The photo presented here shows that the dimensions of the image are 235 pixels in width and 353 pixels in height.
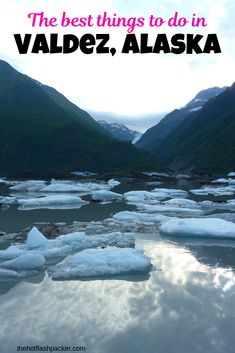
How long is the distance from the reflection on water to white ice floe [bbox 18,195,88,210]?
70.3 feet

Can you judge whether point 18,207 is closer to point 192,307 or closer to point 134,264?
point 134,264

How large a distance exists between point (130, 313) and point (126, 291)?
69.6 inches

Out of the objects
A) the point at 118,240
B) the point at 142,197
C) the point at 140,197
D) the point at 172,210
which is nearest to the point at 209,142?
the point at 142,197

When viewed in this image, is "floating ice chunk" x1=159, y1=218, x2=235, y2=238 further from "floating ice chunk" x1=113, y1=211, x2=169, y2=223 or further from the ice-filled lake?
"floating ice chunk" x1=113, y1=211, x2=169, y2=223

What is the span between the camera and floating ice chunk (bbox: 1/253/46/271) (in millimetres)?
14711

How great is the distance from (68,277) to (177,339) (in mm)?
5168

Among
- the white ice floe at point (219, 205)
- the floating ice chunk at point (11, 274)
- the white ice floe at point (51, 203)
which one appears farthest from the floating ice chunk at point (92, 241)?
the white ice floe at point (51, 203)

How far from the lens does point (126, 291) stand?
12.5 meters

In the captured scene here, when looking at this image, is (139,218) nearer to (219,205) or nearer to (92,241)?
(92,241)

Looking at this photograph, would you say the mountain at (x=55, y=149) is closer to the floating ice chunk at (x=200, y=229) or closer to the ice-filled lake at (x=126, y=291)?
the floating ice chunk at (x=200, y=229)

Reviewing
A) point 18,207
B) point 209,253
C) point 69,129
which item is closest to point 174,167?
point 69,129

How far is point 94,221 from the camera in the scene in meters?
25.8

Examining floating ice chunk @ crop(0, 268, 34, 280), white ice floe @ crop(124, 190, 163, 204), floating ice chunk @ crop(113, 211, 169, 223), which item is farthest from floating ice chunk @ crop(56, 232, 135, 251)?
white ice floe @ crop(124, 190, 163, 204)

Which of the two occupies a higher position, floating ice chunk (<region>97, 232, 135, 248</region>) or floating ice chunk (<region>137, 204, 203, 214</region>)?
floating ice chunk (<region>97, 232, 135, 248</region>)
